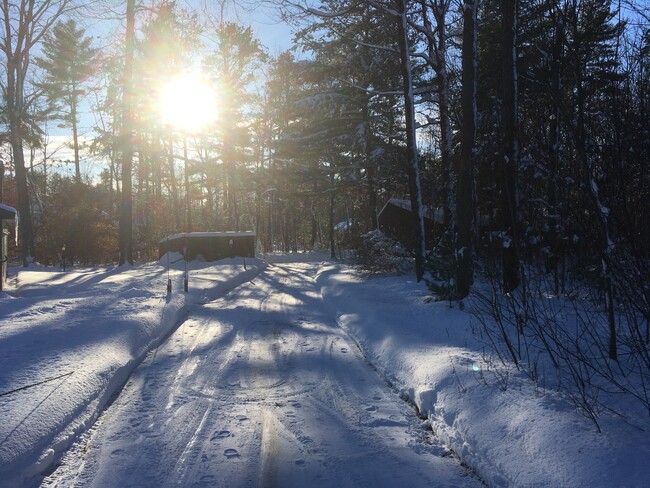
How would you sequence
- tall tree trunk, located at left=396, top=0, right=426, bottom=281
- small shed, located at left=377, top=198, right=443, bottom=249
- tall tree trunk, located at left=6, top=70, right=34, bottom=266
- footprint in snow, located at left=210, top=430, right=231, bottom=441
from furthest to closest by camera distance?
1. tall tree trunk, located at left=6, top=70, right=34, bottom=266
2. small shed, located at left=377, top=198, right=443, bottom=249
3. tall tree trunk, located at left=396, top=0, right=426, bottom=281
4. footprint in snow, located at left=210, top=430, right=231, bottom=441

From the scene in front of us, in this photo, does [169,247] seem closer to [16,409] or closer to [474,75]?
[474,75]

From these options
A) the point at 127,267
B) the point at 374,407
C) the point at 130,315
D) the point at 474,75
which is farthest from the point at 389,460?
the point at 127,267

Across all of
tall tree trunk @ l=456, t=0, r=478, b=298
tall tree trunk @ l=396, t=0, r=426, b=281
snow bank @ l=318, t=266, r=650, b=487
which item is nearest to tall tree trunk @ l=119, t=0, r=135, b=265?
tall tree trunk @ l=396, t=0, r=426, b=281

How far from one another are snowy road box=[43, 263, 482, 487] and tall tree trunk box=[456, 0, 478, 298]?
3.45m

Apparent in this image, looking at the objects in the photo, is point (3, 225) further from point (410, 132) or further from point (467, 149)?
point (467, 149)

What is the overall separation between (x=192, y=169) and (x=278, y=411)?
34.4m

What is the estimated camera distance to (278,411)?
493 centimetres

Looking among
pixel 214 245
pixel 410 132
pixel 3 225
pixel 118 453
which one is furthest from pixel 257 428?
pixel 214 245

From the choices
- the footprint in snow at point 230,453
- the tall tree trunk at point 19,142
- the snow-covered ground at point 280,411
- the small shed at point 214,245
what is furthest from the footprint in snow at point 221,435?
the small shed at point 214,245

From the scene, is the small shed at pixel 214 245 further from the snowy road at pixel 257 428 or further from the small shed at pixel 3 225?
the snowy road at pixel 257 428

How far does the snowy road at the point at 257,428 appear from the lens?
3.65 metres

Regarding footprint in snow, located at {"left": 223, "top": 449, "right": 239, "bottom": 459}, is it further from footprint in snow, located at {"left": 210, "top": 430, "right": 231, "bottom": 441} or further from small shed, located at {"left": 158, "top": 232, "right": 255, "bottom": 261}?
small shed, located at {"left": 158, "top": 232, "right": 255, "bottom": 261}

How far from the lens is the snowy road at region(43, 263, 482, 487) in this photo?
12.0 feet

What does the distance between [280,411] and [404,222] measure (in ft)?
72.4
